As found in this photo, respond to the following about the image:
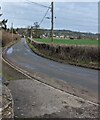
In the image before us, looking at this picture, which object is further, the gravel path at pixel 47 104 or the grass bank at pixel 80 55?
the grass bank at pixel 80 55

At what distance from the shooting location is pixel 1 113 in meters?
7.85

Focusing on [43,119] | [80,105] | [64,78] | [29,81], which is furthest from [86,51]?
[43,119]

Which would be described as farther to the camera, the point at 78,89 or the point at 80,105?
the point at 78,89

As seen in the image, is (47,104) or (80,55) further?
(80,55)

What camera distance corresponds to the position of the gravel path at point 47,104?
8953 mm

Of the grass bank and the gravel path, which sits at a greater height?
the grass bank

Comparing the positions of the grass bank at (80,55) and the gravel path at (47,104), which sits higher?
the grass bank at (80,55)

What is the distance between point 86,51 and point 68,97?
17.0 meters

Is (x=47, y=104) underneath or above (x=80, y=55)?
underneath

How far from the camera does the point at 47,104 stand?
10148 mm

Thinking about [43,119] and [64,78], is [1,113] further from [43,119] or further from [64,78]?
[64,78]

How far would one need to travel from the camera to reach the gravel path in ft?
29.4

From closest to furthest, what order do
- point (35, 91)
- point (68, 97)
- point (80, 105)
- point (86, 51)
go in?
point (80, 105), point (68, 97), point (35, 91), point (86, 51)

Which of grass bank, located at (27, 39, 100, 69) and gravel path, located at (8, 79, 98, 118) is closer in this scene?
gravel path, located at (8, 79, 98, 118)
